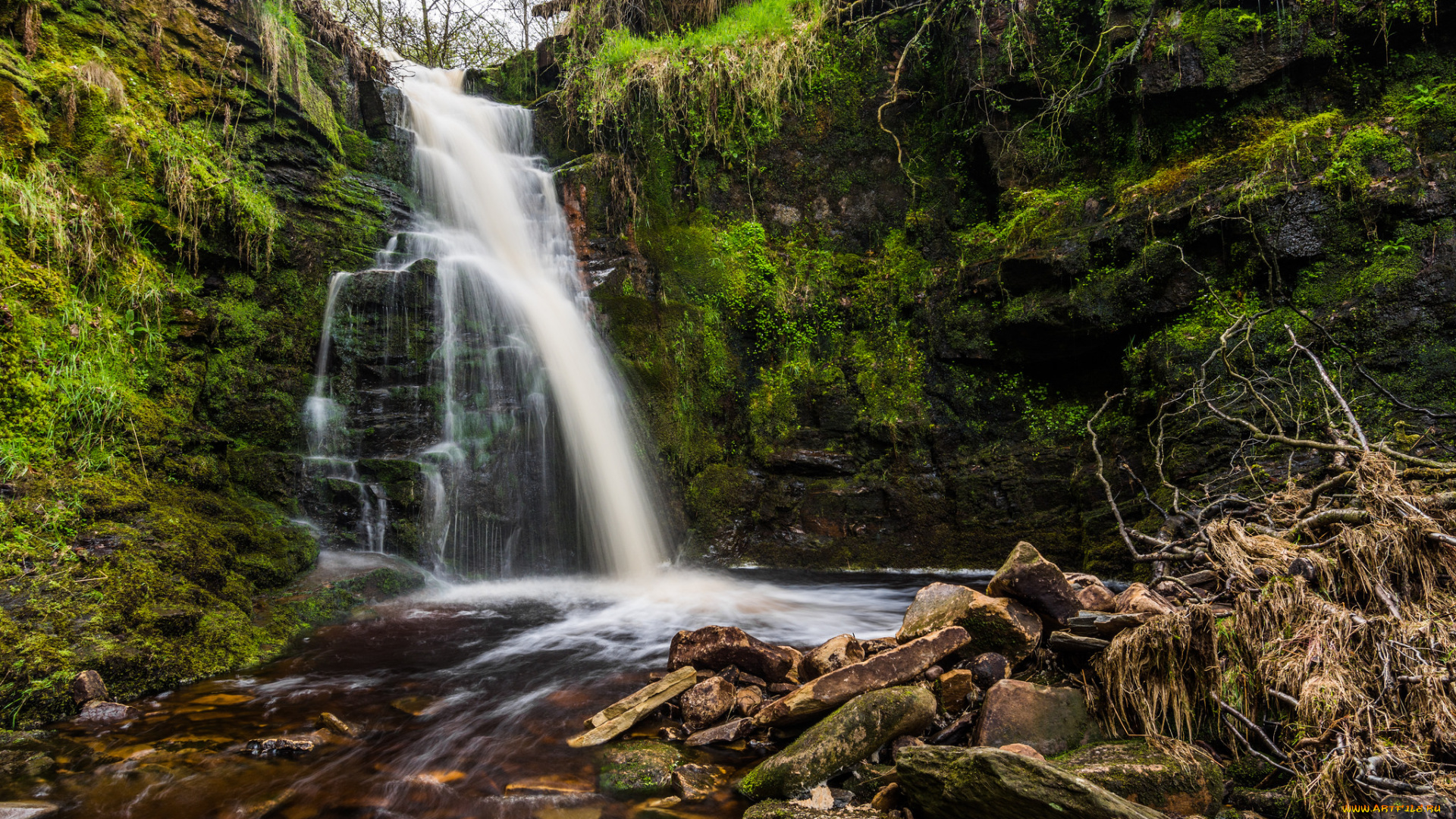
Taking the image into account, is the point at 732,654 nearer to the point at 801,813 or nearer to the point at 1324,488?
the point at 801,813

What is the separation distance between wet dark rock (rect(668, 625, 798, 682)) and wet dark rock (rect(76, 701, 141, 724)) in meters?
2.97

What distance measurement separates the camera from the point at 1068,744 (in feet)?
8.31

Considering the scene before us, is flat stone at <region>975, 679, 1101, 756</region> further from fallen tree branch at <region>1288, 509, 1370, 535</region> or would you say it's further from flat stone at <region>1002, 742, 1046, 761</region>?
fallen tree branch at <region>1288, 509, 1370, 535</region>

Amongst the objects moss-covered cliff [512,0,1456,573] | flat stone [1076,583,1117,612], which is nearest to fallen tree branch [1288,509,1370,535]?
flat stone [1076,583,1117,612]

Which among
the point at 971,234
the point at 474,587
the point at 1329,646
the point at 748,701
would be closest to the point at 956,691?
the point at 748,701

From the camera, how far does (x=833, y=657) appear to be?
3.53 metres

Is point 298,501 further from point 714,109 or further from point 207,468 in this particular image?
point 714,109

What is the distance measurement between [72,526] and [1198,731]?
657 centimetres

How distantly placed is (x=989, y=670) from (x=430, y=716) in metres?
3.09

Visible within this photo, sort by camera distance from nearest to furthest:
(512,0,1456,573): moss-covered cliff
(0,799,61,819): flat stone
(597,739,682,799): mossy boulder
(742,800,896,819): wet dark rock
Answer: (742,800,896,819): wet dark rock, (0,799,61,819): flat stone, (597,739,682,799): mossy boulder, (512,0,1456,573): moss-covered cliff

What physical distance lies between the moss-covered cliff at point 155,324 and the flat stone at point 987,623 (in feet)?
15.0

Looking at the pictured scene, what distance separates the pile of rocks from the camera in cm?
208

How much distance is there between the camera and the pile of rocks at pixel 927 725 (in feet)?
6.83

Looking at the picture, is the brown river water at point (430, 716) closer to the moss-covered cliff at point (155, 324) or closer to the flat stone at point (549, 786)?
the flat stone at point (549, 786)
